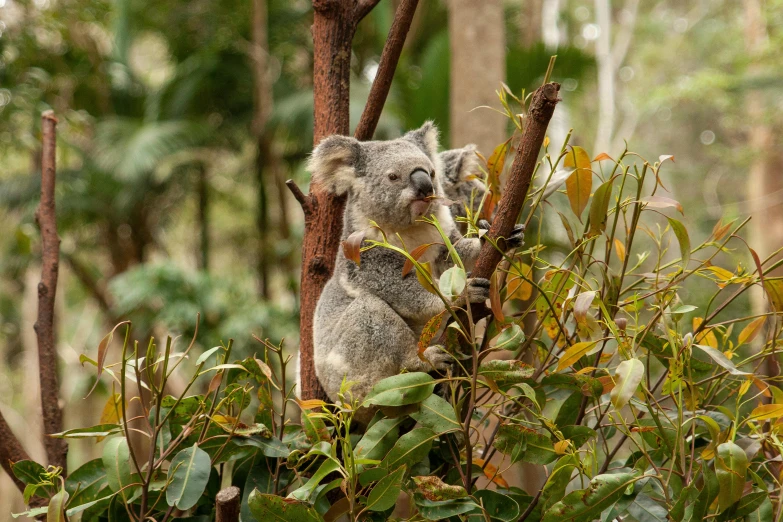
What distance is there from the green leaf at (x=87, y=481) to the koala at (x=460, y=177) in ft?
4.53

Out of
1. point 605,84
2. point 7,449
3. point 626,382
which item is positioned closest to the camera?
point 626,382

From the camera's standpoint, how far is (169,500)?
1.41 metres

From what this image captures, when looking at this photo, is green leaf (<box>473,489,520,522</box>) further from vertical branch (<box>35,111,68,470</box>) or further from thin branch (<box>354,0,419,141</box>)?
thin branch (<box>354,0,419,141</box>)

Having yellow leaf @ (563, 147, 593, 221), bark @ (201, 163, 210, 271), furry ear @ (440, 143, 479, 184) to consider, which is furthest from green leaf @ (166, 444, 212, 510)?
bark @ (201, 163, 210, 271)

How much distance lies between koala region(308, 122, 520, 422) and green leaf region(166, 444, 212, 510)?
722 millimetres

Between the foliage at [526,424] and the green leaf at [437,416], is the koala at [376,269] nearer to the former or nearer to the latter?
the foliage at [526,424]

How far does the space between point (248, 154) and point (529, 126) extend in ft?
29.5

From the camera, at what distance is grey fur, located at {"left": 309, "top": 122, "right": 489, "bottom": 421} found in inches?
85.7

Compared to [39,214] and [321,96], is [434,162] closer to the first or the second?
[321,96]

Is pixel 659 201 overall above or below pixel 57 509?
above

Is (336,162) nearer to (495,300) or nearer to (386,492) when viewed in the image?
(495,300)

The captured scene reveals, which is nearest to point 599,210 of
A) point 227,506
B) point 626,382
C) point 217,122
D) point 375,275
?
point 626,382

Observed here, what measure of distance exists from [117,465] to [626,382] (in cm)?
99

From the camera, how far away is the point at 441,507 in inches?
52.3
